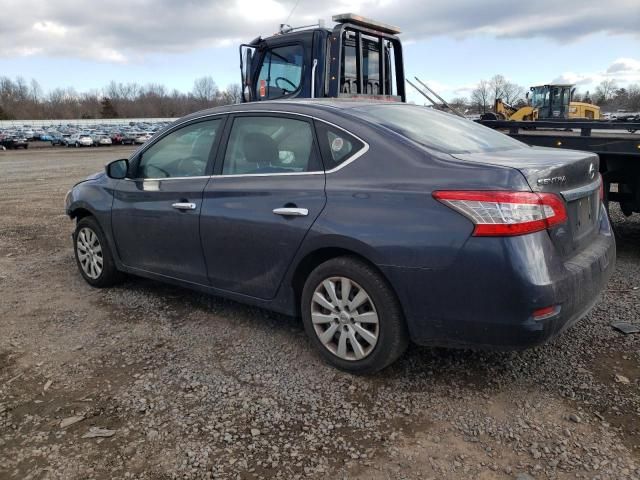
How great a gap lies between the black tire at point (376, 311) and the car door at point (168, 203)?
1239 millimetres

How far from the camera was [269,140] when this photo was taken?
3.79 metres

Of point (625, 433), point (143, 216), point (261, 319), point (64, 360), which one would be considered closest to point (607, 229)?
point (625, 433)

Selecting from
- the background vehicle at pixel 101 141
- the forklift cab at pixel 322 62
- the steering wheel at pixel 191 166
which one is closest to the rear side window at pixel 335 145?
the steering wheel at pixel 191 166

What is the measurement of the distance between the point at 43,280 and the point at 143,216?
6.15 ft

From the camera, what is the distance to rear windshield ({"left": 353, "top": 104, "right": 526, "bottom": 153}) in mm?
3379

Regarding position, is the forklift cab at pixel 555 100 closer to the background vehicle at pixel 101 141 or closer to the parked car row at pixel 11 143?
the background vehicle at pixel 101 141

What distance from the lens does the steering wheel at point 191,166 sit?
13.6 feet

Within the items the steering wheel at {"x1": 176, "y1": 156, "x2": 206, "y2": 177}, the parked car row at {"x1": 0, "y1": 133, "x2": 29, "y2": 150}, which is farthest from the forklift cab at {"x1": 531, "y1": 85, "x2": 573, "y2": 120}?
the parked car row at {"x1": 0, "y1": 133, "x2": 29, "y2": 150}

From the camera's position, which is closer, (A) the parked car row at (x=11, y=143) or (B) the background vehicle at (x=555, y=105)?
(B) the background vehicle at (x=555, y=105)

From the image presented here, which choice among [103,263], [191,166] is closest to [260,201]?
[191,166]

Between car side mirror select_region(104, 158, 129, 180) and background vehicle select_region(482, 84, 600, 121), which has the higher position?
background vehicle select_region(482, 84, 600, 121)

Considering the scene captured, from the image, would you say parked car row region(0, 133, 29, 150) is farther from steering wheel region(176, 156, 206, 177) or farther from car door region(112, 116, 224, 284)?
steering wheel region(176, 156, 206, 177)

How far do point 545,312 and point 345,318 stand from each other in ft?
3.70

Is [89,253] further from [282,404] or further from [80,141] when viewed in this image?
[80,141]
